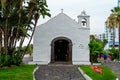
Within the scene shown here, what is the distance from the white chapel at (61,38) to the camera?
36.9m

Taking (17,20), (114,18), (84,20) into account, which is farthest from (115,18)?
(17,20)

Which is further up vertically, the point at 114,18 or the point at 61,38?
the point at 114,18

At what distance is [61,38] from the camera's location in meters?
37.3

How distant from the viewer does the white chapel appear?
36.9m

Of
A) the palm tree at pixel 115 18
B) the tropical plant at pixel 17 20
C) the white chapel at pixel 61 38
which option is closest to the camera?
the tropical plant at pixel 17 20

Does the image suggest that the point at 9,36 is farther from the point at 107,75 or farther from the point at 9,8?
the point at 107,75

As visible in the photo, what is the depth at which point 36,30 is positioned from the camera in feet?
122

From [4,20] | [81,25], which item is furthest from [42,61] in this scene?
[4,20]

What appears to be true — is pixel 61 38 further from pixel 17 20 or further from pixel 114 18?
pixel 114 18

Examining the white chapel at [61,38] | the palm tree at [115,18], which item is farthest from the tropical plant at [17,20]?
the palm tree at [115,18]

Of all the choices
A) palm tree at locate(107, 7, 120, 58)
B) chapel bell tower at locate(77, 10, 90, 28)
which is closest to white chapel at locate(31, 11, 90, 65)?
chapel bell tower at locate(77, 10, 90, 28)

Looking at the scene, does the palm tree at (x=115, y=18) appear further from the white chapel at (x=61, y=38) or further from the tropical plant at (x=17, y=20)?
the tropical plant at (x=17, y=20)

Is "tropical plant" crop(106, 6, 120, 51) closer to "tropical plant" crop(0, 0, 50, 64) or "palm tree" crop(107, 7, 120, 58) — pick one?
"palm tree" crop(107, 7, 120, 58)

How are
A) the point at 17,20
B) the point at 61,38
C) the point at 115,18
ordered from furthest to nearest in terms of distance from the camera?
the point at 115,18 → the point at 61,38 → the point at 17,20
